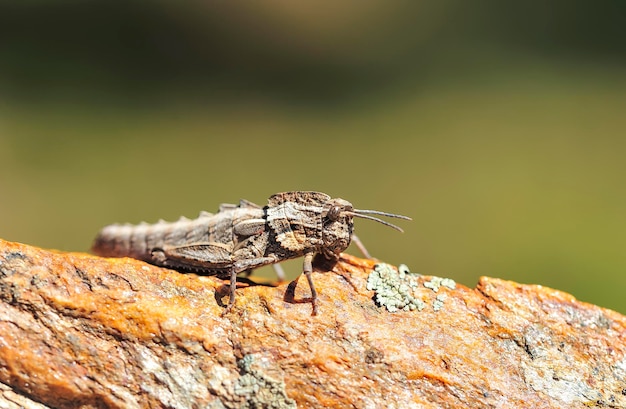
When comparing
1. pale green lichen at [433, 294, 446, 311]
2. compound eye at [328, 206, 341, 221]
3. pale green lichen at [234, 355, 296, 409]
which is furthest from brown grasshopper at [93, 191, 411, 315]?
pale green lichen at [234, 355, 296, 409]

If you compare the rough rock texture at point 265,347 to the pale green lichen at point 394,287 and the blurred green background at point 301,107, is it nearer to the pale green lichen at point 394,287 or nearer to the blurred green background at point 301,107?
the pale green lichen at point 394,287

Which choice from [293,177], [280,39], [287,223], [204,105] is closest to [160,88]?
[204,105]

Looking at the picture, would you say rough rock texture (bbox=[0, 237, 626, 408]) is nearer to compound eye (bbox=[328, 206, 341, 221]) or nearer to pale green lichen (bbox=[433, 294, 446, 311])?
pale green lichen (bbox=[433, 294, 446, 311])

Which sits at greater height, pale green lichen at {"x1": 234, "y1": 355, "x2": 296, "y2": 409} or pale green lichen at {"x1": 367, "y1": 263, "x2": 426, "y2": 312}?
pale green lichen at {"x1": 367, "y1": 263, "x2": 426, "y2": 312}

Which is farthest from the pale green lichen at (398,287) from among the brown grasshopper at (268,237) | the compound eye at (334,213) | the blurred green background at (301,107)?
the blurred green background at (301,107)

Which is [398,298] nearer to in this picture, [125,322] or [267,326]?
[267,326]

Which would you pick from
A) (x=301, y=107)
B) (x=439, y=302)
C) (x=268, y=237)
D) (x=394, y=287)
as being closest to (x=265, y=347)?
(x=268, y=237)
